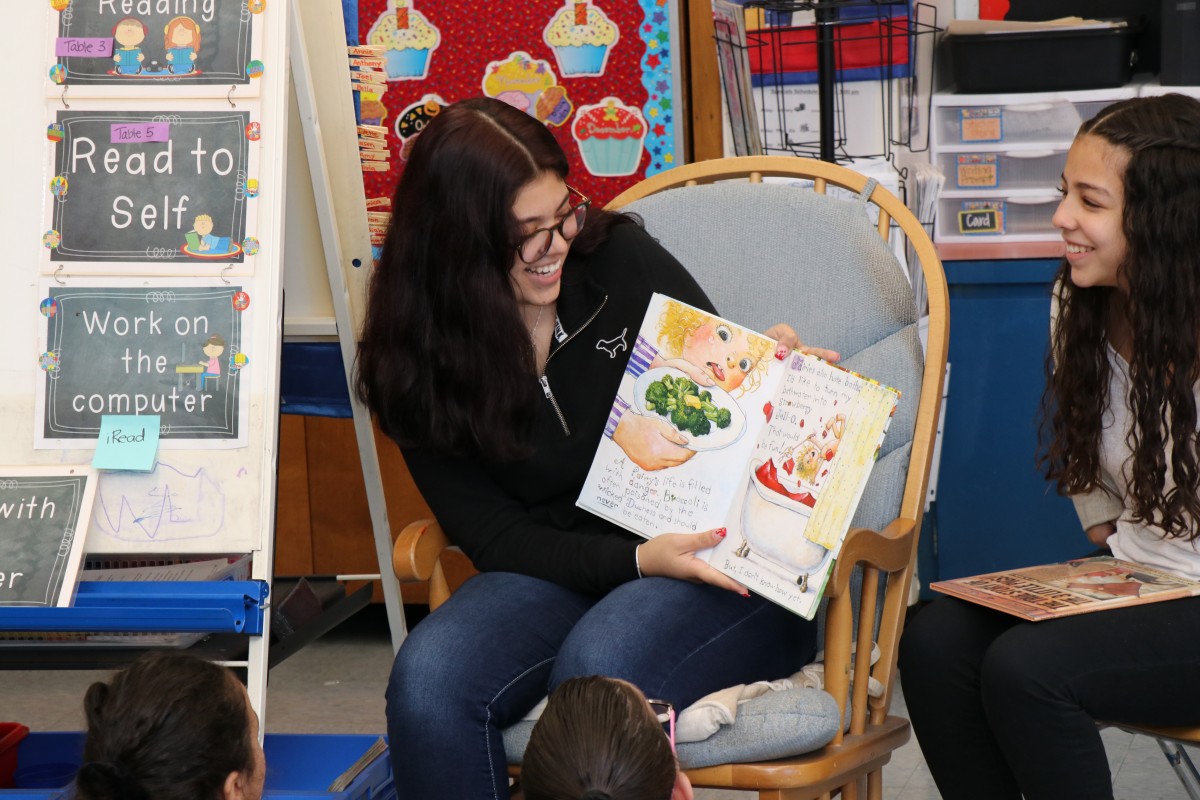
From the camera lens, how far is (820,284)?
2.01 meters

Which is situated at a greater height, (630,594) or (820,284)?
(820,284)

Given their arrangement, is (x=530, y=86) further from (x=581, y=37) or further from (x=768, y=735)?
(x=768, y=735)

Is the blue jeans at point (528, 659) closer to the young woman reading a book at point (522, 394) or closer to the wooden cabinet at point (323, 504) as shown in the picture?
Answer: the young woman reading a book at point (522, 394)

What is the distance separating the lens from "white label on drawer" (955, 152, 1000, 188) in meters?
2.72

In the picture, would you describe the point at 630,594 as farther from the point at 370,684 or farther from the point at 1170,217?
the point at 370,684

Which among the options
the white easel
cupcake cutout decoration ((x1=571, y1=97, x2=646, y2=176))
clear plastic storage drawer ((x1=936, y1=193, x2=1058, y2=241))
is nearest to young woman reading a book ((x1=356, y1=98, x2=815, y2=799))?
the white easel

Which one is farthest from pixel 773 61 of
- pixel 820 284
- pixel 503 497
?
pixel 503 497

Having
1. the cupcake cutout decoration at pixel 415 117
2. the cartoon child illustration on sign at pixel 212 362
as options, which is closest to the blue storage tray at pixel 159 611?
the cartoon child illustration on sign at pixel 212 362

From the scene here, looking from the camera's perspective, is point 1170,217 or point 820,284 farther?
point 820,284

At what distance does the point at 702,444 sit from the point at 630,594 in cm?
22

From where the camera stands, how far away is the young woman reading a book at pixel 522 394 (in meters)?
1.67

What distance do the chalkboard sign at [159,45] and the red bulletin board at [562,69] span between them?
0.91 metres

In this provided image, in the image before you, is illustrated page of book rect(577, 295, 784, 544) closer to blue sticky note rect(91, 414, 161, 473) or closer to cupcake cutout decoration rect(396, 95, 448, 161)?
blue sticky note rect(91, 414, 161, 473)

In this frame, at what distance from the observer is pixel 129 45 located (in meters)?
1.89
